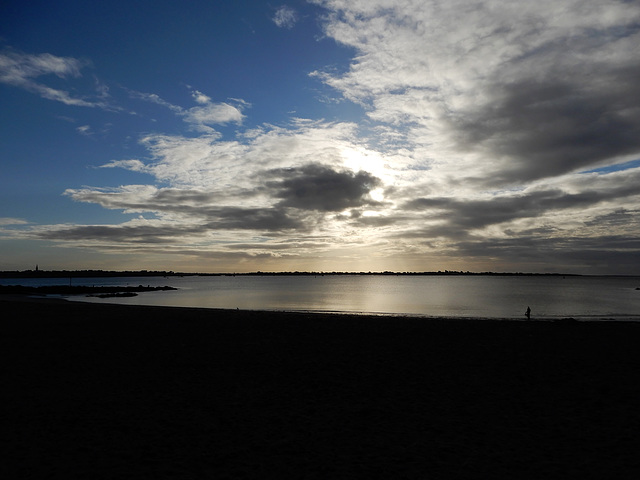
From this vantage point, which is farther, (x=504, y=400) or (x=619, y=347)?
(x=619, y=347)

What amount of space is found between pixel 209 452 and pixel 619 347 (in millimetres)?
18842

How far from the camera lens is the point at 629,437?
8.21m

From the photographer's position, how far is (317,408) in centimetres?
1002

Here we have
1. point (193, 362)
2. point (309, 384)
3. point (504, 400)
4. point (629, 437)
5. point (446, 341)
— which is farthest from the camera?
point (446, 341)

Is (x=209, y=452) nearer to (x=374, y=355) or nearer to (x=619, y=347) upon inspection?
(x=374, y=355)

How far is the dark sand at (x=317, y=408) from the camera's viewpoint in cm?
697

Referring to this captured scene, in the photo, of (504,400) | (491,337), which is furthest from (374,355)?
(491,337)

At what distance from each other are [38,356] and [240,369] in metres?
7.88

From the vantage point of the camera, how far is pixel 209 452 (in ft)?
24.3

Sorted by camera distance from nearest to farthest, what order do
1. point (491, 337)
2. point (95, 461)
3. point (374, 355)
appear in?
point (95, 461) < point (374, 355) < point (491, 337)

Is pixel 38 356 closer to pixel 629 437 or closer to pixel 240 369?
pixel 240 369

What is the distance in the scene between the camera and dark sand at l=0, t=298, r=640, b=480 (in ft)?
22.9

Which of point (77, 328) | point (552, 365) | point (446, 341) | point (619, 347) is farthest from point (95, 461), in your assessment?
point (619, 347)

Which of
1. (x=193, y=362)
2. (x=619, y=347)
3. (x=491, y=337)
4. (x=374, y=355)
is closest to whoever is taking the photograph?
(x=193, y=362)
